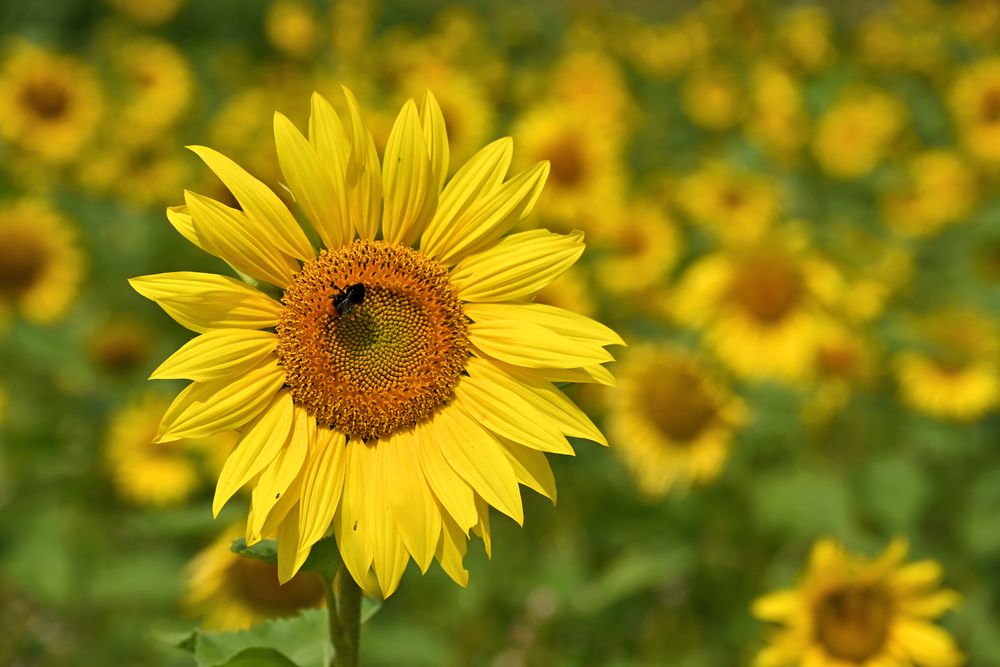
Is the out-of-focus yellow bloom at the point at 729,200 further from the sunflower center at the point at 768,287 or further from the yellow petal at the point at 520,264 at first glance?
the yellow petal at the point at 520,264

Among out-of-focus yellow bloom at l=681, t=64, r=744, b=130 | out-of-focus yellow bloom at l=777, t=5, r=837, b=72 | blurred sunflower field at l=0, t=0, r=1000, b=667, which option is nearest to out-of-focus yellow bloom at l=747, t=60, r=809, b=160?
blurred sunflower field at l=0, t=0, r=1000, b=667

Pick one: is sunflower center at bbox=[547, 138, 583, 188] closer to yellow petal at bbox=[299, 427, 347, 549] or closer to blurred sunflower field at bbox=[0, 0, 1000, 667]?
blurred sunflower field at bbox=[0, 0, 1000, 667]

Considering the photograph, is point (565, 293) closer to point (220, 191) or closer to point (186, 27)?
point (220, 191)

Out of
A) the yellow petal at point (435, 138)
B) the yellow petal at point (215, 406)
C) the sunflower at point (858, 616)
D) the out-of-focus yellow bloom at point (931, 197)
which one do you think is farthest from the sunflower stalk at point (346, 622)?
the out-of-focus yellow bloom at point (931, 197)

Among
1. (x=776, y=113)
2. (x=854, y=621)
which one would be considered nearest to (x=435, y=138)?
(x=854, y=621)

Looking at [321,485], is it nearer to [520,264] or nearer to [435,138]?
[520,264]

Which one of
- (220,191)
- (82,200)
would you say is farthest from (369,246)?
(82,200)
